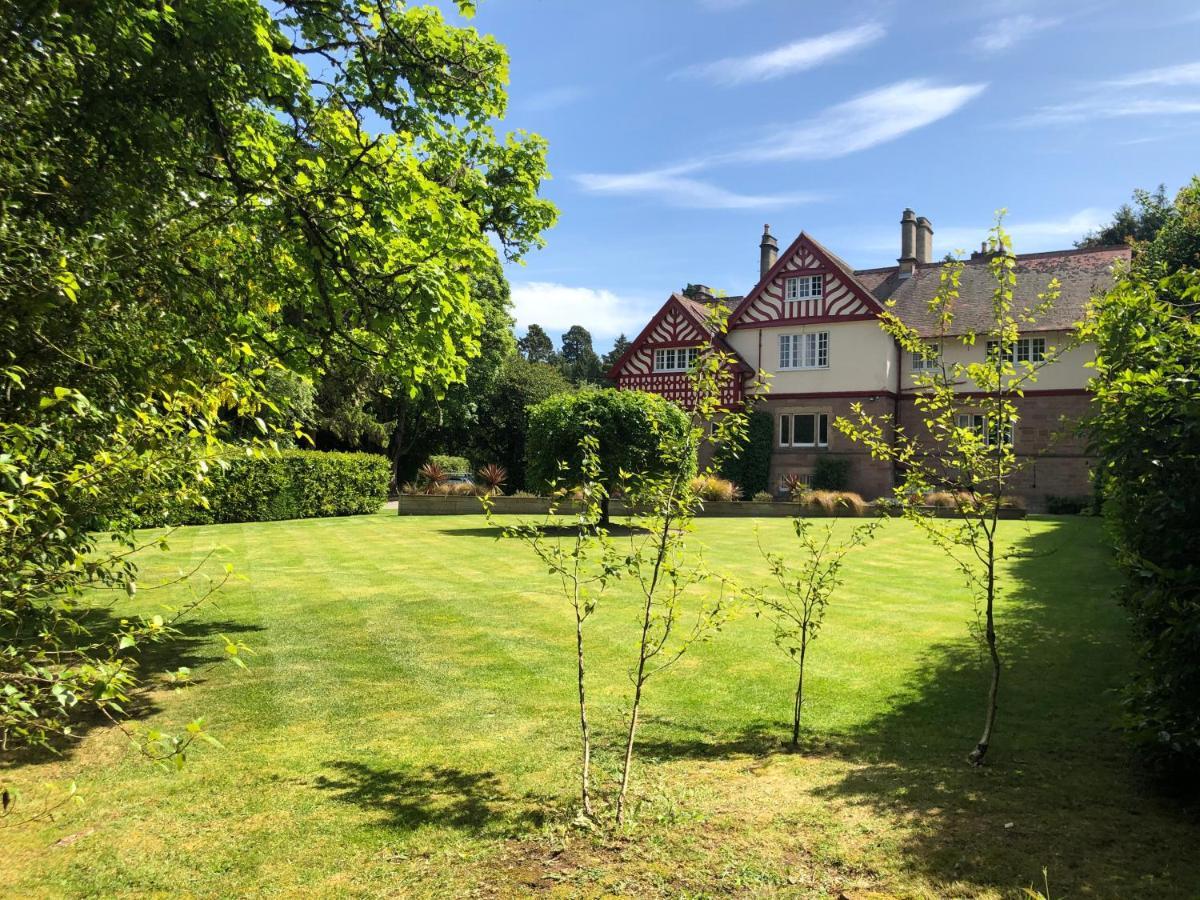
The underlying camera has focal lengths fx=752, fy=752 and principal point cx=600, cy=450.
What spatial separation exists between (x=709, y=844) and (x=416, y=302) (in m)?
5.04

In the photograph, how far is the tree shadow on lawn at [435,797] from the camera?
4.46 meters

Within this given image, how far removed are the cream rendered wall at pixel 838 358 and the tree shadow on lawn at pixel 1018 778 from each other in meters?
24.7

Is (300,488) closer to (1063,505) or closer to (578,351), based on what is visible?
(1063,505)

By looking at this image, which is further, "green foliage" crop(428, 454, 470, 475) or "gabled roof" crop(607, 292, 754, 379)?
"green foliage" crop(428, 454, 470, 475)

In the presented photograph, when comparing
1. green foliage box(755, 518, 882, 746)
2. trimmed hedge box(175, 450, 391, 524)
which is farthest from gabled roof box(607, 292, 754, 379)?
green foliage box(755, 518, 882, 746)

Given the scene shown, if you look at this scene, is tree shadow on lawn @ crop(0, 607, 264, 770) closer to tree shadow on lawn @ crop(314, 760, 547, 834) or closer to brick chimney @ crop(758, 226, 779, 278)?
tree shadow on lawn @ crop(314, 760, 547, 834)

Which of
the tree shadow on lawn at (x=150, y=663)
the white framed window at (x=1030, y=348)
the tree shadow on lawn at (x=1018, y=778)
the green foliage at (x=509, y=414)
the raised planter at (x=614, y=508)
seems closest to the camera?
the tree shadow on lawn at (x=1018, y=778)

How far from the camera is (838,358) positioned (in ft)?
108

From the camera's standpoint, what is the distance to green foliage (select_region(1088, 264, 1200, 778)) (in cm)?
409

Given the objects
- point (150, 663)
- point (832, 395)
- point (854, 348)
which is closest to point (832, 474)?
point (832, 395)

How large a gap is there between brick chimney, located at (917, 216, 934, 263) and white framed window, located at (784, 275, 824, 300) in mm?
6779

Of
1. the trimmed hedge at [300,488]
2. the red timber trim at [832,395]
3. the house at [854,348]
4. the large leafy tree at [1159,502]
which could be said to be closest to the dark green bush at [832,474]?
the house at [854,348]

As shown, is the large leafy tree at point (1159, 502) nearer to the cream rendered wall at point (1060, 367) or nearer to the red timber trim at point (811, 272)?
the cream rendered wall at point (1060, 367)

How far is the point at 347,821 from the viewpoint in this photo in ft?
14.7
